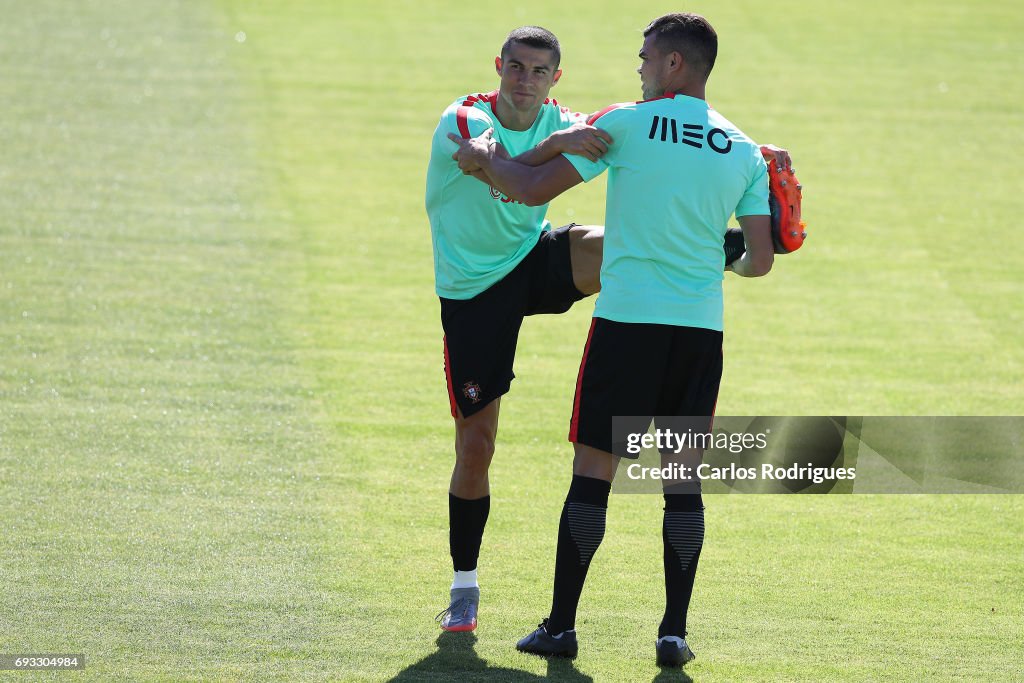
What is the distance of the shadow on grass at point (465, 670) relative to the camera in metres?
4.34

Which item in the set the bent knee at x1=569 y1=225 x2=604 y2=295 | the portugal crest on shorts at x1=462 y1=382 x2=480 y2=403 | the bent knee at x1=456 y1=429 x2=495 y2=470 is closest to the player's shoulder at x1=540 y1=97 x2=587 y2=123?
the bent knee at x1=569 y1=225 x2=604 y2=295

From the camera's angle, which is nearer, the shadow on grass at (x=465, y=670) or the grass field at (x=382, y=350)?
the shadow on grass at (x=465, y=670)

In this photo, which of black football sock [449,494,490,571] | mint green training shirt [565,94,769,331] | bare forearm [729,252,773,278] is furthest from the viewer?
black football sock [449,494,490,571]

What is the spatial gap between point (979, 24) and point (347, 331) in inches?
471

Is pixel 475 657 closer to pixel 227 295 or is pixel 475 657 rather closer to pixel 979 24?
pixel 227 295

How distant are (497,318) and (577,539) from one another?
94 centimetres

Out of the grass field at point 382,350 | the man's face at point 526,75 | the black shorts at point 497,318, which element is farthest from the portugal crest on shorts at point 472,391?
the man's face at point 526,75

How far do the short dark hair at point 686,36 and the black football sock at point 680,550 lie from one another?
1.41 m

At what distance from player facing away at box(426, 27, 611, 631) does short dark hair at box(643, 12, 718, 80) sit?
1.68 feet

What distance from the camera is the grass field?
481 centimetres

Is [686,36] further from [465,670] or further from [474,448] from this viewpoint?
[465,670]

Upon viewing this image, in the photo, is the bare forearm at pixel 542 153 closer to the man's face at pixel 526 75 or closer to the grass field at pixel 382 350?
the man's face at pixel 526 75

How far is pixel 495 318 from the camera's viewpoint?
195 inches

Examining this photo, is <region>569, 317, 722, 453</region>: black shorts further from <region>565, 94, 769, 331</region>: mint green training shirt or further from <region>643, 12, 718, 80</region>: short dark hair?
<region>643, 12, 718, 80</region>: short dark hair
